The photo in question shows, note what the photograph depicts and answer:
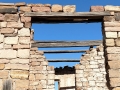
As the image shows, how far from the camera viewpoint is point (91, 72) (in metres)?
8.64

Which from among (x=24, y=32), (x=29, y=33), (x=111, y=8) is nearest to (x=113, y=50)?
(x=111, y=8)

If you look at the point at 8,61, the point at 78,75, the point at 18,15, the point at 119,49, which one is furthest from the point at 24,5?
the point at 78,75

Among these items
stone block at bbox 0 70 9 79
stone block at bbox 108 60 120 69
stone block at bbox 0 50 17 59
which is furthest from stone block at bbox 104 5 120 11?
stone block at bbox 0 70 9 79

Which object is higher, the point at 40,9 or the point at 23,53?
the point at 40,9

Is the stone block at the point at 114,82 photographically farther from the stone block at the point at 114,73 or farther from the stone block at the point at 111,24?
the stone block at the point at 111,24

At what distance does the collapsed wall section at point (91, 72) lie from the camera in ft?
27.9

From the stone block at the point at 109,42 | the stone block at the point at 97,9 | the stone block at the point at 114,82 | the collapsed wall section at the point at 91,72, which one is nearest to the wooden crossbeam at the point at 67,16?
the stone block at the point at 97,9

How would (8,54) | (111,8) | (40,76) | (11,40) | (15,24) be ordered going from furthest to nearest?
1. (40,76)
2. (111,8)
3. (15,24)
4. (11,40)
5. (8,54)

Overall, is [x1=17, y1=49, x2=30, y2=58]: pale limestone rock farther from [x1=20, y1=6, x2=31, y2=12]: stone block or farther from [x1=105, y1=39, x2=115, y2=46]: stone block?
[x1=105, y1=39, x2=115, y2=46]: stone block

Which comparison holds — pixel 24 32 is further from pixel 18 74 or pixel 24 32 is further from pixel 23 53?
pixel 18 74

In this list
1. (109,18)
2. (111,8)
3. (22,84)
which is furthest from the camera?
(111,8)

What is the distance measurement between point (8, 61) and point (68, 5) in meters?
1.89

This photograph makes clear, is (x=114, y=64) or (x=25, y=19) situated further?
(x=25, y=19)

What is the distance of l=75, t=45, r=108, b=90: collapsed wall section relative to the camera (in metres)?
8.50
